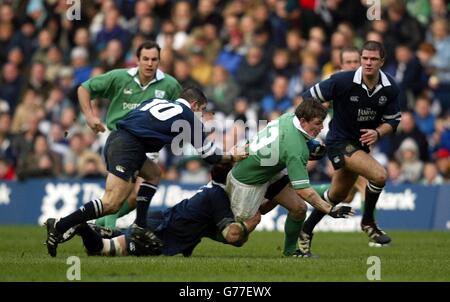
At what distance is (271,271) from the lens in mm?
10812

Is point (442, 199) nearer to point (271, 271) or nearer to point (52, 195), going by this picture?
point (52, 195)

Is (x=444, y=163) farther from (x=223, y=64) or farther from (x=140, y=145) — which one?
(x=140, y=145)

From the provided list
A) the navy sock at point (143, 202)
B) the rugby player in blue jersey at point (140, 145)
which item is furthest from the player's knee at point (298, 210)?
the navy sock at point (143, 202)

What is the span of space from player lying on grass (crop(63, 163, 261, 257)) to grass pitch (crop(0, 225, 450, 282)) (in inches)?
8.9

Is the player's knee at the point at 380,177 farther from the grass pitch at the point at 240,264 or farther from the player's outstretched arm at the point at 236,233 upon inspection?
the player's outstretched arm at the point at 236,233

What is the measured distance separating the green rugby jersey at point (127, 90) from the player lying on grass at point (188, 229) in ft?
6.29

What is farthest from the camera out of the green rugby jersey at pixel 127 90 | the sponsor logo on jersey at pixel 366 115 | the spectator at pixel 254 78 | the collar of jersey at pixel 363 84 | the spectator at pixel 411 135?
the spectator at pixel 254 78

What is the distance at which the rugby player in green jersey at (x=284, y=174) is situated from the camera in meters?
11.9

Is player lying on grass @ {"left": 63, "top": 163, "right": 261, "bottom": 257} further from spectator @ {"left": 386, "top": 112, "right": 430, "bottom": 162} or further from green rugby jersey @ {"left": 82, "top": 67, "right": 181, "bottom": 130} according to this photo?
spectator @ {"left": 386, "top": 112, "right": 430, "bottom": 162}

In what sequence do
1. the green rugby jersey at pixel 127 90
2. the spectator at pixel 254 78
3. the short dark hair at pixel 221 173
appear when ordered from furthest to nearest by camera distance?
the spectator at pixel 254 78, the green rugby jersey at pixel 127 90, the short dark hair at pixel 221 173

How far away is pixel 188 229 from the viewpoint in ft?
41.5

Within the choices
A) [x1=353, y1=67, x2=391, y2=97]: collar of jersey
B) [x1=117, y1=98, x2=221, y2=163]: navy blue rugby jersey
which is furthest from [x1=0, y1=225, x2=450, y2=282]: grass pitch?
[x1=353, y1=67, x2=391, y2=97]: collar of jersey

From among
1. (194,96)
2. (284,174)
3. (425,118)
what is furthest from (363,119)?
(425,118)
